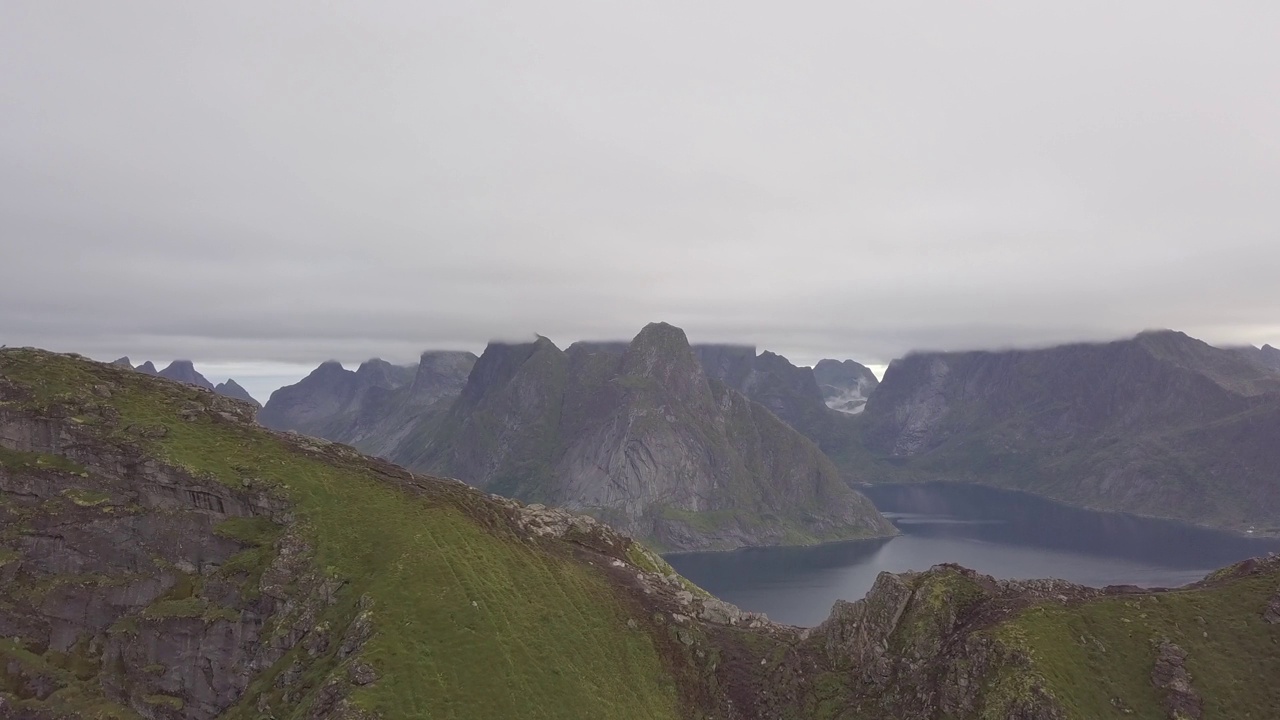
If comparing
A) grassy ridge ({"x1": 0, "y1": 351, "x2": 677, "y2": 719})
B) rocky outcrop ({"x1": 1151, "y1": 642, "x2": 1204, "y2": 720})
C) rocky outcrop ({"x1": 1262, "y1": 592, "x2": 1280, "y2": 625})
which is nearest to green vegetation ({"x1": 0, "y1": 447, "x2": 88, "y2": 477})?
grassy ridge ({"x1": 0, "y1": 351, "x2": 677, "y2": 719})

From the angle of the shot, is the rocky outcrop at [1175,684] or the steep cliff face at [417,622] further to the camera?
the steep cliff face at [417,622]

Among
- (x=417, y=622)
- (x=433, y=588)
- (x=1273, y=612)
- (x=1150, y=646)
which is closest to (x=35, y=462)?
(x=433, y=588)

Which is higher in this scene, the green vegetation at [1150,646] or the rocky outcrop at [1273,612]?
the rocky outcrop at [1273,612]

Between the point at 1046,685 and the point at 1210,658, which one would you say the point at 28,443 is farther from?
the point at 1210,658

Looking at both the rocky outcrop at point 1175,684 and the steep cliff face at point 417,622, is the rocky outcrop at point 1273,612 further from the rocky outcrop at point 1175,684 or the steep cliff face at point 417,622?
the rocky outcrop at point 1175,684

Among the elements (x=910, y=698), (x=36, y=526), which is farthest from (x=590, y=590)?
(x=36, y=526)

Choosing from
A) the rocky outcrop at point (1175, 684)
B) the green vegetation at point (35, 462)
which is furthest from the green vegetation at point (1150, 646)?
the green vegetation at point (35, 462)
